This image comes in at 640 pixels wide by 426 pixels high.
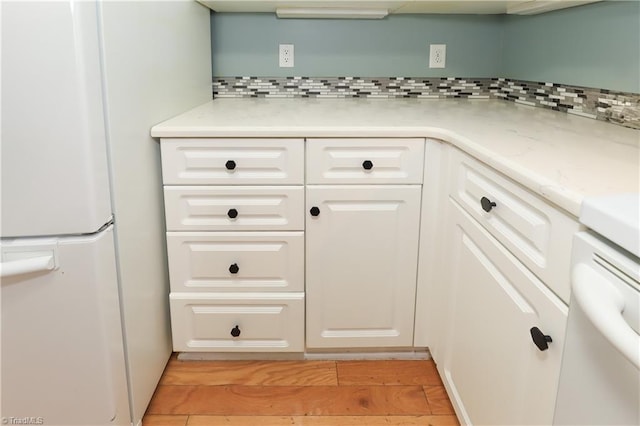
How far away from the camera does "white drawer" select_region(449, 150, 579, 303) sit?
32.8 inches

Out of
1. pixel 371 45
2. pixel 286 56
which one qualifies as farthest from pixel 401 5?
pixel 286 56

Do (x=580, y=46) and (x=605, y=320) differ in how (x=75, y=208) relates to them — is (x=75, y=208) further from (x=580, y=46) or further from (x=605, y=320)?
(x=580, y=46)

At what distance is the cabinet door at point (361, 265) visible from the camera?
Result: 1599mm

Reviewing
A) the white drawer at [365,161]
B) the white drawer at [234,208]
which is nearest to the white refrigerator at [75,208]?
the white drawer at [234,208]

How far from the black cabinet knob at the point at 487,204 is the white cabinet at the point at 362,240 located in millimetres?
447

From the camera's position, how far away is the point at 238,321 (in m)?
1.69

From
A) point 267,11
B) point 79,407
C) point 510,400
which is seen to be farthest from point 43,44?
point 267,11

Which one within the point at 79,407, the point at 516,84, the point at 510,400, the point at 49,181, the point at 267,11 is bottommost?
the point at 79,407

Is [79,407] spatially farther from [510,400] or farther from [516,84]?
[516,84]

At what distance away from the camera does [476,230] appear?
1249 millimetres

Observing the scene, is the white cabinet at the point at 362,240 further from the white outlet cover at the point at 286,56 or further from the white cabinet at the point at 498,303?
the white outlet cover at the point at 286,56

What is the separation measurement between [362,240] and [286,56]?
40.5 inches

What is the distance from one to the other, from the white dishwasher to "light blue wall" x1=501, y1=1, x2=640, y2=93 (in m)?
0.98

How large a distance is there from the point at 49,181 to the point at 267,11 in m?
1.41
